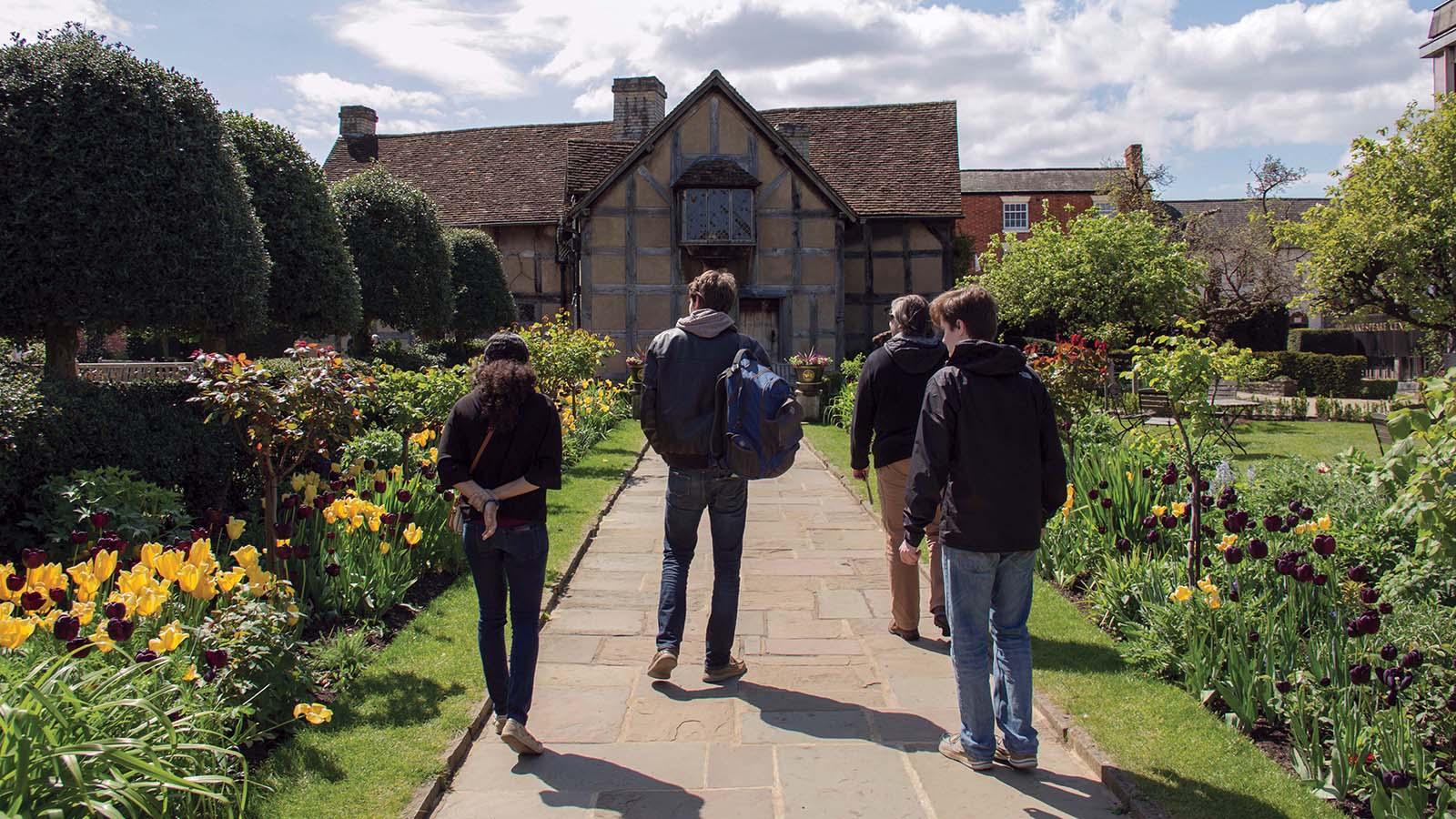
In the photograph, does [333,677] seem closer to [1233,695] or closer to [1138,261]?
[1233,695]

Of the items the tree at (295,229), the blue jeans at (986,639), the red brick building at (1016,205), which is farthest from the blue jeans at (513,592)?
the red brick building at (1016,205)

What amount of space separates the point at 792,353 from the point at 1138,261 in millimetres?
7278

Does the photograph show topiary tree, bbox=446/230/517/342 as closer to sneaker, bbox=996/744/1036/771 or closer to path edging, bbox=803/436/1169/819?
path edging, bbox=803/436/1169/819

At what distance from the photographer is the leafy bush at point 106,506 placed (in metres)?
5.64

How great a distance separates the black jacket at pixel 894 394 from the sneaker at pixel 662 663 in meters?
1.38

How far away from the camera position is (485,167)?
30.3 meters

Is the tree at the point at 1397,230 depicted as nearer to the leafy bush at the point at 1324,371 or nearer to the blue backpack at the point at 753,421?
the leafy bush at the point at 1324,371

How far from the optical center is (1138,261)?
71.6 feet

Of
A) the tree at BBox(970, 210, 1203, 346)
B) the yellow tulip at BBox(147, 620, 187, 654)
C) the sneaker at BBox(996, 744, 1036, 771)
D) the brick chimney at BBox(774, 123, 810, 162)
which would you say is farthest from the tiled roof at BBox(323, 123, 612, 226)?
the sneaker at BBox(996, 744, 1036, 771)

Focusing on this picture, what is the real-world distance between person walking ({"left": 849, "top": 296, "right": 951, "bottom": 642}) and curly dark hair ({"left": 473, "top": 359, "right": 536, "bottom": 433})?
2.05 m

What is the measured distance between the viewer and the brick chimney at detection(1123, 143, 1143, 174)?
3544cm

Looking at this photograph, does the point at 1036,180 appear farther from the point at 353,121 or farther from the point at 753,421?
the point at 753,421

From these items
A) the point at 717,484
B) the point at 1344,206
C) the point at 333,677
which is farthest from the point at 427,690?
the point at 1344,206

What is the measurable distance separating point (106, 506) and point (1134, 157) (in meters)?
36.2
